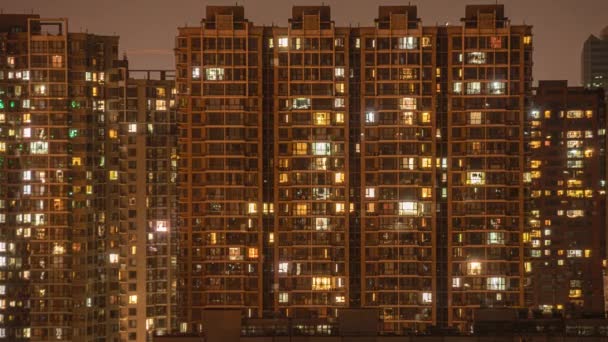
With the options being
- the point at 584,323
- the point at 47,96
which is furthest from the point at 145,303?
the point at 584,323

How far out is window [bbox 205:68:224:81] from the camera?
3986 inches

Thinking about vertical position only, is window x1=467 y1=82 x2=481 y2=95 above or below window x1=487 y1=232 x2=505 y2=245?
above

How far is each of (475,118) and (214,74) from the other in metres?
21.3

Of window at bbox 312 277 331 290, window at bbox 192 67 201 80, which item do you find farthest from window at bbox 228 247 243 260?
window at bbox 192 67 201 80

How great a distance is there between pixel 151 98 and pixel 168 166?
7555 mm

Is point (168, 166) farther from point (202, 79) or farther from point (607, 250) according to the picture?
point (607, 250)

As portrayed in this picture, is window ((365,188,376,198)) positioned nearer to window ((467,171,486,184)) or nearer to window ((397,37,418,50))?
window ((467,171,486,184))

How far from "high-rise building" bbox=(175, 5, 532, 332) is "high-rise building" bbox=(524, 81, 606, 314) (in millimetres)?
69107

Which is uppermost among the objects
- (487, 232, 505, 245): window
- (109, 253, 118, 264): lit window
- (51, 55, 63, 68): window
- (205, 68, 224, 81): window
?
(51, 55, 63, 68): window

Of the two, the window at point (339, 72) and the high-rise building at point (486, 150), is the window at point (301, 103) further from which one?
the high-rise building at point (486, 150)

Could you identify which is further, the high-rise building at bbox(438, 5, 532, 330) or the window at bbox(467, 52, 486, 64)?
the window at bbox(467, 52, 486, 64)

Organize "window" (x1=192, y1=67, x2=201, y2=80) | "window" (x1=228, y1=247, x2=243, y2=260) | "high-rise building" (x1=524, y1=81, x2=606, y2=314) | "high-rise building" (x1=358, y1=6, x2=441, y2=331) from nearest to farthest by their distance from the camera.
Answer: "window" (x1=228, y1=247, x2=243, y2=260) < "high-rise building" (x1=358, y1=6, x2=441, y2=331) < "window" (x1=192, y1=67, x2=201, y2=80) < "high-rise building" (x1=524, y1=81, x2=606, y2=314)

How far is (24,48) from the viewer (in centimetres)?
10650

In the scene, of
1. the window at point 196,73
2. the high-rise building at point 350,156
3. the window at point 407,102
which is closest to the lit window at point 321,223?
the high-rise building at point 350,156
